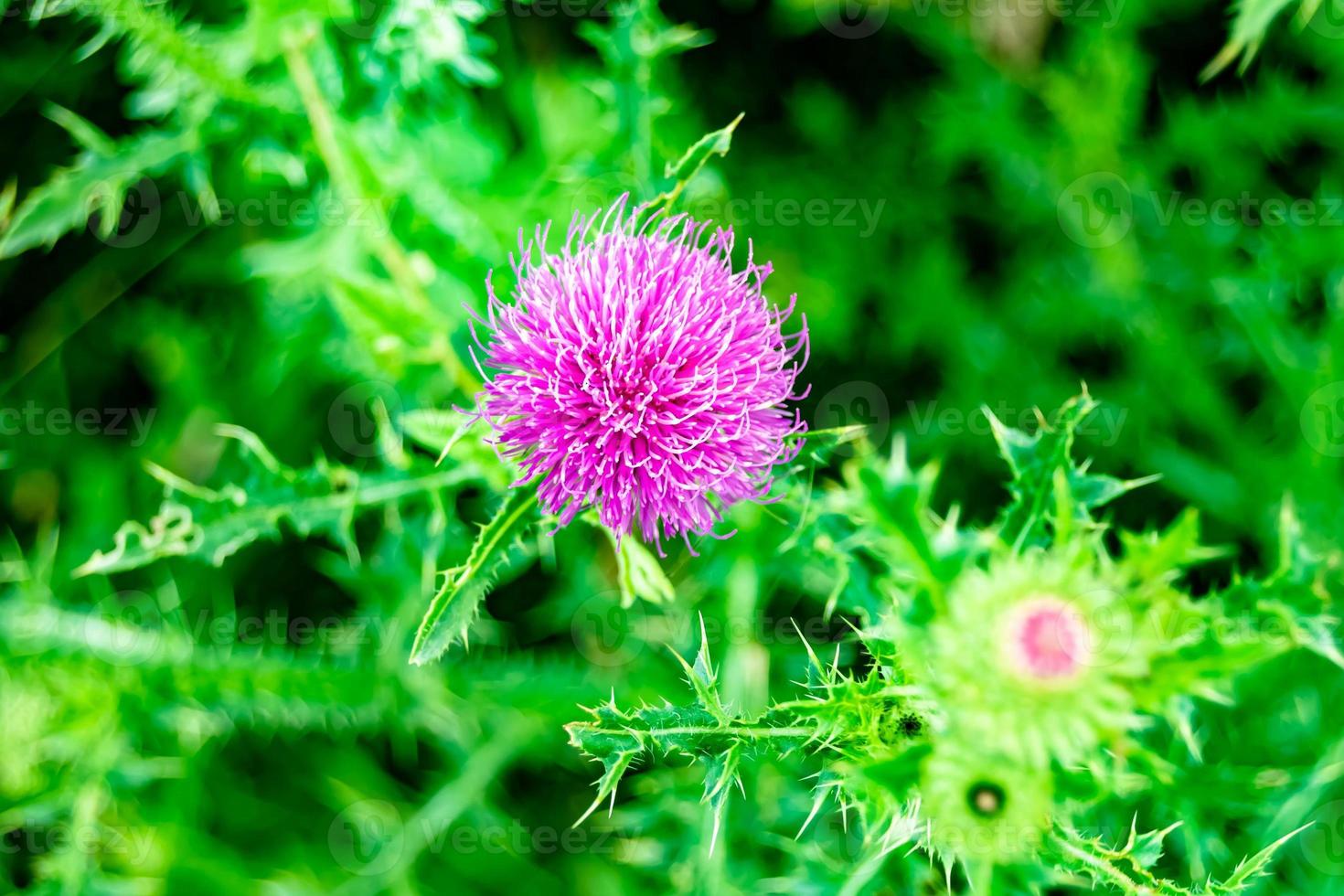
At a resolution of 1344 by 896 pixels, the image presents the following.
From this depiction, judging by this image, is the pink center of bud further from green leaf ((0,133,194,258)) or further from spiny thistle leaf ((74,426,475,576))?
green leaf ((0,133,194,258))

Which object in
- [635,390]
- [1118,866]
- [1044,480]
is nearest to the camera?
[1118,866]

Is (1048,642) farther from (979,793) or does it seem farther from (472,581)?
(472,581)

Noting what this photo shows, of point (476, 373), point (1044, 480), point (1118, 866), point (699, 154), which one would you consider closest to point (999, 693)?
point (1118, 866)

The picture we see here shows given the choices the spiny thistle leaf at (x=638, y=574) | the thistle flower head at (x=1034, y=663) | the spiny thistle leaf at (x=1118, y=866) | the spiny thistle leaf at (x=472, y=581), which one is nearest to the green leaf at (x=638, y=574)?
the spiny thistle leaf at (x=638, y=574)

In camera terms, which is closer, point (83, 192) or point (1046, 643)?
point (1046, 643)

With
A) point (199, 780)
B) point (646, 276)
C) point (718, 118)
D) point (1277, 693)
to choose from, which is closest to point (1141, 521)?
point (1277, 693)

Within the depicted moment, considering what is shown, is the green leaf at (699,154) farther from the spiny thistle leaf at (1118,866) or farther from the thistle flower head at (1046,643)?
the spiny thistle leaf at (1118,866)
